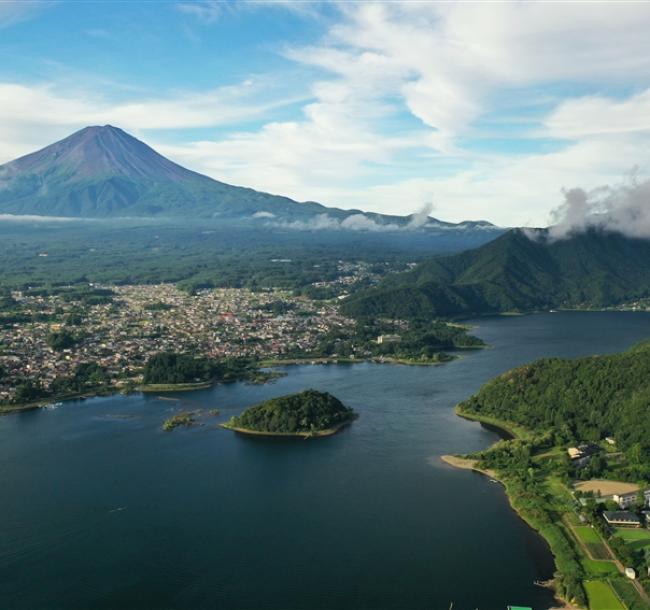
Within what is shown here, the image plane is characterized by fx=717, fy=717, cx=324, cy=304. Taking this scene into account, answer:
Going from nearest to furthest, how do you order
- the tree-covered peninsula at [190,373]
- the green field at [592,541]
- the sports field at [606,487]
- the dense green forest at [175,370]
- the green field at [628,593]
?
the green field at [628,593]
the green field at [592,541]
the sports field at [606,487]
the tree-covered peninsula at [190,373]
the dense green forest at [175,370]

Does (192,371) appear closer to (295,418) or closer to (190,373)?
(190,373)

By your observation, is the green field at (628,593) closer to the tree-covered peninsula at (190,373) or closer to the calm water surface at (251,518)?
the calm water surface at (251,518)

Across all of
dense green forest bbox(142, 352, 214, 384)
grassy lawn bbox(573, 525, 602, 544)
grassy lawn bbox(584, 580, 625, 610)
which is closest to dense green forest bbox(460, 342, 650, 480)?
grassy lawn bbox(573, 525, 602, 544)

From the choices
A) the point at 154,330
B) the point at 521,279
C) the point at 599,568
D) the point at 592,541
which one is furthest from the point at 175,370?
the point at 521,279

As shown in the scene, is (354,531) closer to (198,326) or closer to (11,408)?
(11,408)

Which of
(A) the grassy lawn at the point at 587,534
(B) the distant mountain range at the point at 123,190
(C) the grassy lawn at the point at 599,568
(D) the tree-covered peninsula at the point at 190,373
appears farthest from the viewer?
(B) the distant mountain range at the point at 123,190

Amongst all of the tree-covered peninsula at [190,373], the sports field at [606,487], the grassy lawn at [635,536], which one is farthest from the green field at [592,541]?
the tree-covered peninsula at [190,373]

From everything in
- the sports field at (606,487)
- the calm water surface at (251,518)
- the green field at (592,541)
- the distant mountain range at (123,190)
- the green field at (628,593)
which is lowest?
the calm water surface at (251,518)
